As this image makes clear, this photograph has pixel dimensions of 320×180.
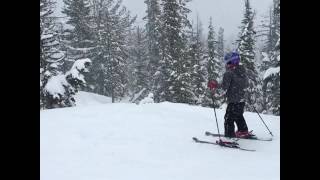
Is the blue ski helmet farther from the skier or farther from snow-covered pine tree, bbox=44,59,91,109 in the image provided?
snow-covered pine tree, bbox=44,59,91,109

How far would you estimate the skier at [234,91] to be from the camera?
30.5ft

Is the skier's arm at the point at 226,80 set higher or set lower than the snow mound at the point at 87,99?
higher

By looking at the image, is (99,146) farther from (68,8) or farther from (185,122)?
(68,8)

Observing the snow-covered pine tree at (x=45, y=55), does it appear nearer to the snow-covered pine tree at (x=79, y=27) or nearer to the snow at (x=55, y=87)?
the snow at (x=55, y=87)

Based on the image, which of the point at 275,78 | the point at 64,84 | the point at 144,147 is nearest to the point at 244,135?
the point at 144,147

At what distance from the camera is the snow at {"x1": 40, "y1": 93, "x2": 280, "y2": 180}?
23.4ft

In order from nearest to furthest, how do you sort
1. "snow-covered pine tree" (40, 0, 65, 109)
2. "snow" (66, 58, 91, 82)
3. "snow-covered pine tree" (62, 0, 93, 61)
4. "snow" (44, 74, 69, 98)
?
"snow" (44, 74, 69, 98), "snow" (66, 58, 91, 82), "snow-covered pine tree" (40, 0, 65, 109), "snow-covered pine tree" (62, 0, 93, 61)

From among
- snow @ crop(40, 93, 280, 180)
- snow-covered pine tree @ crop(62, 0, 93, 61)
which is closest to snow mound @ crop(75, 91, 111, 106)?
snow-covered pine tree @ crop(62, 0, 93, 61)

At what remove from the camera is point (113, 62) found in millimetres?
46312

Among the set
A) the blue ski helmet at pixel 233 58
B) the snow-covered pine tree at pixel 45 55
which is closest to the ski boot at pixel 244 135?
the blue ski helmet at pixel 233 58

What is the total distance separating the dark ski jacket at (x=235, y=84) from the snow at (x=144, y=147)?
3.23 feet

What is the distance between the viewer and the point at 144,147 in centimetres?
878
